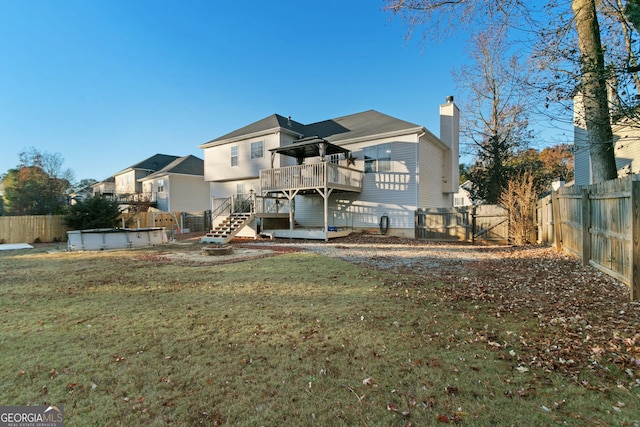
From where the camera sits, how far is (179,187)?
29250 mm

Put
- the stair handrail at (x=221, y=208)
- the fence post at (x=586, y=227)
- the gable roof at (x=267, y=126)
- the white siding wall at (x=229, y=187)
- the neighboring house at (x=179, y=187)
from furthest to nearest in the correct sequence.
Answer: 1. the neighboring house at (x=179, y=187)
2. the white siding wall at (x=229, y=187)
3. the gable roof at (x=267, y=126)
4. the stair handrail at (x=221, y=208)
5. the fence post at (x=586, y=227)

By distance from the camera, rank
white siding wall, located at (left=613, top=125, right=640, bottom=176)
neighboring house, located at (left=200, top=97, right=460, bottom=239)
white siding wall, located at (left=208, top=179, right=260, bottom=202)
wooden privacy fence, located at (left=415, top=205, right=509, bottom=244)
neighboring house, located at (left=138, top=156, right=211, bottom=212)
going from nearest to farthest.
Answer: white siding wall, located at (left=613, top=125, right=640, bottom=176) < wooden privacy fence, located at (left=415, top=205, right=509, bottom=244) < neighboring house, located at (left=200, top=97, right=460, bottom=239) < white siding wall, located at (left=208, top=179, right=260, bottom=202) < neighboring house, located at (left=138, top=156, right=211, bottom=212)

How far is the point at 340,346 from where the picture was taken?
10.7ft

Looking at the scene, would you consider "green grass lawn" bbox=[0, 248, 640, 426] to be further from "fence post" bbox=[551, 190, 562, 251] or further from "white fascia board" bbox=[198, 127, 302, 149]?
"white fascia board" bbox=[198, 127, 302, 149]

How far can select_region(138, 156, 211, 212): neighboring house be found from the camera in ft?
93.8

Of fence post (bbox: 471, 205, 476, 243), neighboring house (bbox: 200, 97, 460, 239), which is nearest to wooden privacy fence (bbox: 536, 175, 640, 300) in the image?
fence post (bbox: 471, 205, 476, 243)

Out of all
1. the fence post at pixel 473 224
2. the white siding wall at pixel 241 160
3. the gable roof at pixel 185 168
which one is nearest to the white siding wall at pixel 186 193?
the gable roof at pixel 185 168

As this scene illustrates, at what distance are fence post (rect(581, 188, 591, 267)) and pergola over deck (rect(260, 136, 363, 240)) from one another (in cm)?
948

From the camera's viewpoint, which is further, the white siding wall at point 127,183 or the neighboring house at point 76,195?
the white siding wall at point 127,183

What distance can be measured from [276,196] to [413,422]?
53.4 ft

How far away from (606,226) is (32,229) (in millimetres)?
23641

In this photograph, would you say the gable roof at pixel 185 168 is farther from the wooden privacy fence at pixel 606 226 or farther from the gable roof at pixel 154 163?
the wooden privacy fence at pixel 606 226

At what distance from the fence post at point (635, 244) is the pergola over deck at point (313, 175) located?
423 inches

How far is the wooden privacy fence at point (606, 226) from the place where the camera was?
4.28 meters
